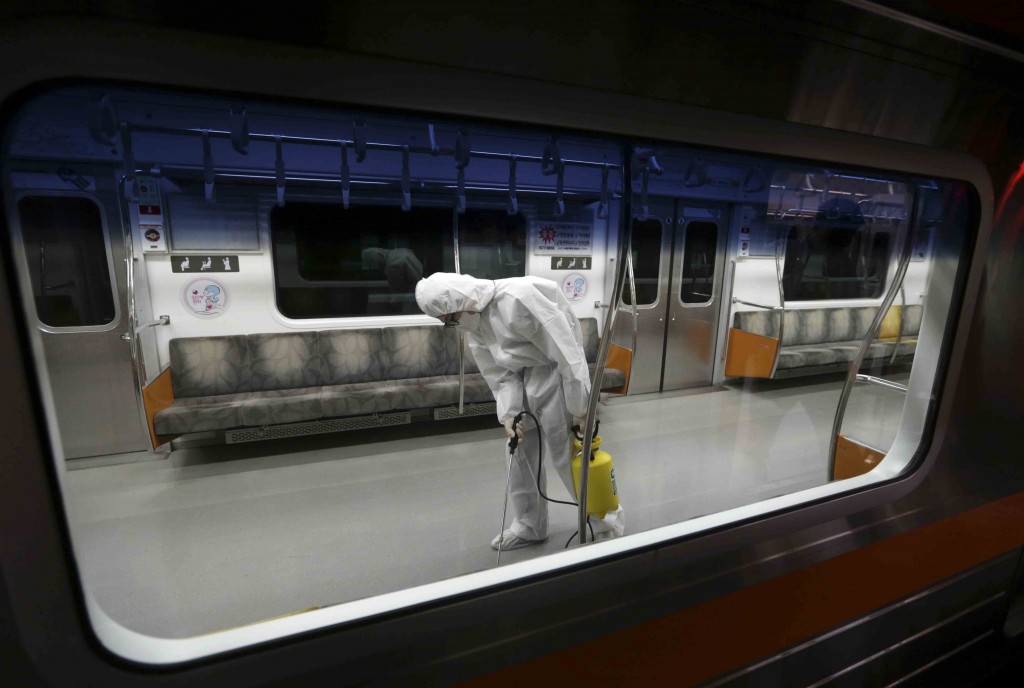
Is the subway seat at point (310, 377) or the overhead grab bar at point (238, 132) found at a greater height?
the overhead grab bar at point (238, 132)

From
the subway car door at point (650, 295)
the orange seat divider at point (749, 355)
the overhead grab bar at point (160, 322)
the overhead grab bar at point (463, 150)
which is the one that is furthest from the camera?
the orange seat divider at point (749, 355)

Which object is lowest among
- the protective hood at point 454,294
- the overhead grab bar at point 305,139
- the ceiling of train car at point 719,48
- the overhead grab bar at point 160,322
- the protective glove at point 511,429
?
the protective glove at point 511,429

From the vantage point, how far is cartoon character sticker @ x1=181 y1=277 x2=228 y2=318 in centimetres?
385

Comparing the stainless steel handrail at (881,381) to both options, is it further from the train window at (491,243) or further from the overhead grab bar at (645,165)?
the train window at (491,243)

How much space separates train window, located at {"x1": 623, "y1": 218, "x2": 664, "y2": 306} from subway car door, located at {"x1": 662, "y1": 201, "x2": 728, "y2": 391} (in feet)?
0.65

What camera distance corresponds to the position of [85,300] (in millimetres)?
3479

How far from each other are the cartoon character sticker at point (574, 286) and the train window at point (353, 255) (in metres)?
1.32

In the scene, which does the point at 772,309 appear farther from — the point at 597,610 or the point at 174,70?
the point at 174,70

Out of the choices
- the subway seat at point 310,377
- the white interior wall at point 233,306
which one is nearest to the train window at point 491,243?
the subway seat at point 310,377

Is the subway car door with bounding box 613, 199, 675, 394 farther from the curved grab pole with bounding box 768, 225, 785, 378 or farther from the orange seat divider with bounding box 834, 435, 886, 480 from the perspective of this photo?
the orange seat divider with bounding box 834, 435, 886, 480

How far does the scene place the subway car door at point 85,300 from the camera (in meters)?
3.30

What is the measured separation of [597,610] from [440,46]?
1157 mm

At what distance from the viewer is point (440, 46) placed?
0.77 meters

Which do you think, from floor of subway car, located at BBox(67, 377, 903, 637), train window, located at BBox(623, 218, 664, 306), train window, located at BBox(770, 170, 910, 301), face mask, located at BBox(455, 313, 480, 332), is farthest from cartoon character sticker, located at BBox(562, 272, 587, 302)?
face mask, located at BBox(455, 313, 480, 332)
